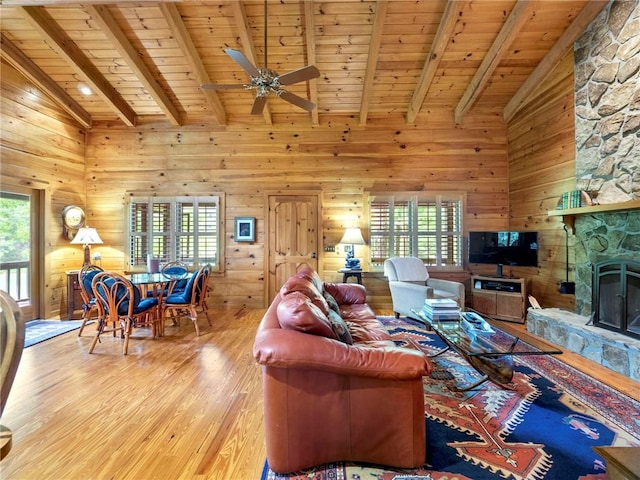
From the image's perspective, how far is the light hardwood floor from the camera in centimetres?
164

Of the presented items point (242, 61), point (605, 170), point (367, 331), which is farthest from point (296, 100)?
point (605, 170)

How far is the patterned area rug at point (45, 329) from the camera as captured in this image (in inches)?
143

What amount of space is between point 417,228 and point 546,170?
81.4 inches

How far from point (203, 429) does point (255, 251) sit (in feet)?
12.0

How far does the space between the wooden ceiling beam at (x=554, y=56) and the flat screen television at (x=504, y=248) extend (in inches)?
87.1

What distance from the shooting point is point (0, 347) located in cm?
86

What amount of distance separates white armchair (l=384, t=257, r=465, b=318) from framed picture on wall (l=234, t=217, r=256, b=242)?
8.21 feet

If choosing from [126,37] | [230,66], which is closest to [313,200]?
[230,66]

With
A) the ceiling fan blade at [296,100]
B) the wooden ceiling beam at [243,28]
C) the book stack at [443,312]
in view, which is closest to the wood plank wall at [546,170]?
the book stack at [443,312]

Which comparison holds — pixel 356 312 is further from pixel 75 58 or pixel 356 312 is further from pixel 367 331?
pixel 75 58

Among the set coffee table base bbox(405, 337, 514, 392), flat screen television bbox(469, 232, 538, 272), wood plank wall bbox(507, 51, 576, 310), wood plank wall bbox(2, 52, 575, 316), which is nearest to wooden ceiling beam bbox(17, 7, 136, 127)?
wood plank wall bbox(2, 52, 575, 316)

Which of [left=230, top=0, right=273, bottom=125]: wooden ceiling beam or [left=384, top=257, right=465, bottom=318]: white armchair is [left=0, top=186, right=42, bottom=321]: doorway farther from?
[left=384, top=257, right=465, bottom=318]: white armchair

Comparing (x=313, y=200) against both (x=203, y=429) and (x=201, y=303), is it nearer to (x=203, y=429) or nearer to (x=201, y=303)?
(x=201, y=303)

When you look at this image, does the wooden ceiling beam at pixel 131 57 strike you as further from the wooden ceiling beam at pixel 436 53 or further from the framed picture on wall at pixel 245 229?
the wooden ceiling beam at pixel 436 53
